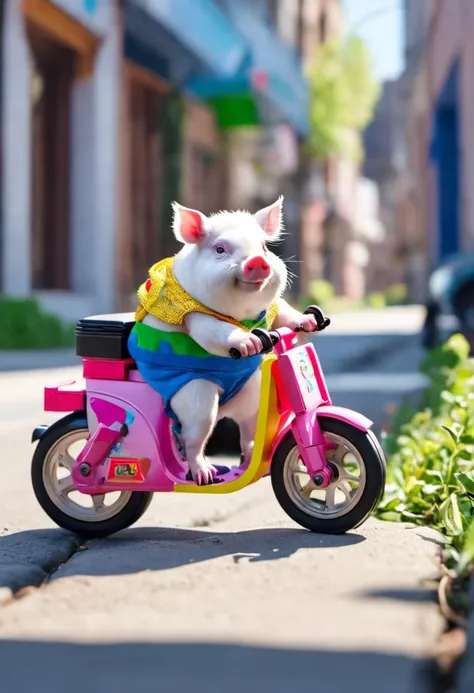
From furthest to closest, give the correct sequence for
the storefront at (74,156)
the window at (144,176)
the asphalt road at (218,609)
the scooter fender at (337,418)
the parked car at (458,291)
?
the window at (144,176), the storefront at (74,156), the parked car at (458,291), the scooter fender at (337,418), the asphalt road at (218,609)

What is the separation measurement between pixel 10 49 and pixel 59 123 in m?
3.20

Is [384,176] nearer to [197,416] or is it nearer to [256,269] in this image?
[197,416]

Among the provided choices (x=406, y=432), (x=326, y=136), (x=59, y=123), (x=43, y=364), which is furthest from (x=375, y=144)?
(x=406, y=432)

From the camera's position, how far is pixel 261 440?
12.4ft

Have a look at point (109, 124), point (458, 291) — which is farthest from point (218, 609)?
point (109, 124)

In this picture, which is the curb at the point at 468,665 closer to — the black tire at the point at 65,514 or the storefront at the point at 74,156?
the black tire at the point at 65,514

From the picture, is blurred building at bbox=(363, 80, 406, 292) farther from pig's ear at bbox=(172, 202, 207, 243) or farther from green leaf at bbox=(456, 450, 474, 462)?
pig's ear at bbox=(172, 202, 207, 243)

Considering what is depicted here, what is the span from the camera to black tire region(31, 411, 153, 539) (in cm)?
402

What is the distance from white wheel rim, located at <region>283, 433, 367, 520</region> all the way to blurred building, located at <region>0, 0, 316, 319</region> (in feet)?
41.0

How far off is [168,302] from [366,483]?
831 mm

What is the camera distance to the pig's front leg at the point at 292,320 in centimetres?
391

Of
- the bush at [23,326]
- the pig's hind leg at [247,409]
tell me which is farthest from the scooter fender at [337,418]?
the bush at [23,326]

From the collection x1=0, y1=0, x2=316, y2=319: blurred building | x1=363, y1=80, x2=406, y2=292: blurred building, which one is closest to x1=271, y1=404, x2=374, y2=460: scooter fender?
x1=0, y1=0, x2=316, y2=319: blurred building

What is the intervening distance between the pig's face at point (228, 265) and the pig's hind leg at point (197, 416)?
0.84 ft
